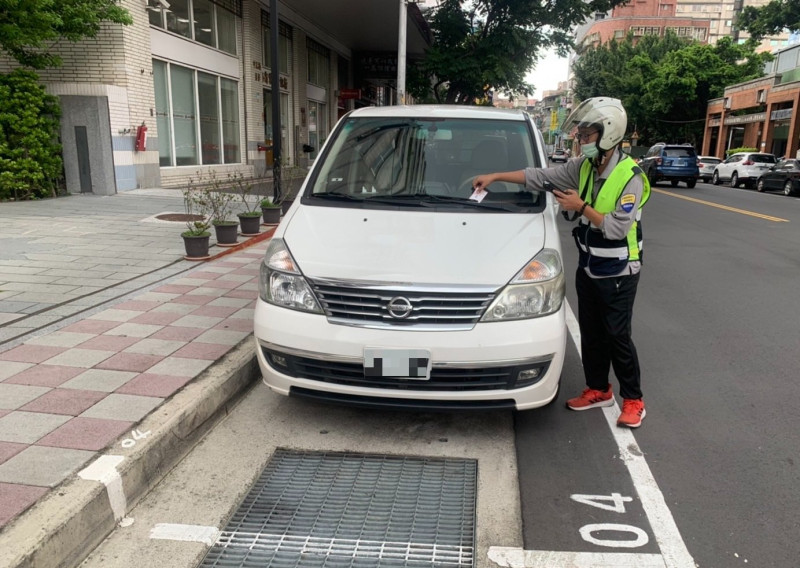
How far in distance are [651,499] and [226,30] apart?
18.9m

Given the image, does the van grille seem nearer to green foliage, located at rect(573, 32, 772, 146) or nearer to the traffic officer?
the traffic officer

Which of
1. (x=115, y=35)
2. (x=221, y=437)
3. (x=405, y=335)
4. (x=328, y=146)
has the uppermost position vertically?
(x=115, y=35)

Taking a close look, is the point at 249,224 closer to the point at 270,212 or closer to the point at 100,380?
the point at 270,212

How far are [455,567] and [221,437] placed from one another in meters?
1.77

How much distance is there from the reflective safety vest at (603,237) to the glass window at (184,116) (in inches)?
556

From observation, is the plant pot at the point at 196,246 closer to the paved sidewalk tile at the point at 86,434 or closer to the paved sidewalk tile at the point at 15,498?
the paved sidewalk tile at the point at 86,434

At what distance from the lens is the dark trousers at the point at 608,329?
384cm

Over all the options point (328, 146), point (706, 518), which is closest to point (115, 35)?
point (328, 146)

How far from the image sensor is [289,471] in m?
3.43

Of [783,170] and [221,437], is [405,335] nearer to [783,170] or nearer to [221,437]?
[221,437]

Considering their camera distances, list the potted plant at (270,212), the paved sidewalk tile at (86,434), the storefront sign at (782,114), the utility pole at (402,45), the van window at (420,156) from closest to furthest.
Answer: the paved sidewalk tile at (86,434) < the van window at (420,156) < the potted plant at (270,212) < the utility pole at (402,45) < the storefront sign at (782,114)

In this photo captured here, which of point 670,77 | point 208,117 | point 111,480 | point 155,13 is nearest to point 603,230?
point 111,480

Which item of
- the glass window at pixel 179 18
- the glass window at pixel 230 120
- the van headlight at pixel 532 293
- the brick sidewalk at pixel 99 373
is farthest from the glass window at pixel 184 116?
the van headlight at pixel 532 293

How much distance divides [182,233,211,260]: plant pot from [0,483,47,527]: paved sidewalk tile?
508 cm
